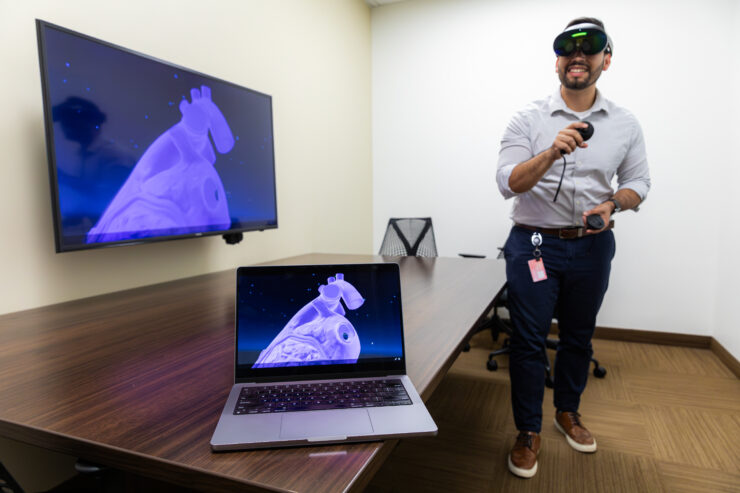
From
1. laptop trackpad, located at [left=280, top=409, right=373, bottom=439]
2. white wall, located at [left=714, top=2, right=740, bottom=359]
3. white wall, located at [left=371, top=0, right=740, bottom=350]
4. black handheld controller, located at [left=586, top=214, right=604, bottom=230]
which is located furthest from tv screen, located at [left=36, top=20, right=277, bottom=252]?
white wall, located at [left=714, top=2, right=740, bottom=359]

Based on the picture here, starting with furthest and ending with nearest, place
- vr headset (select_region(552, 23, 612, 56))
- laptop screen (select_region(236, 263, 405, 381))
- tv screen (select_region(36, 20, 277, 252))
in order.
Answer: vr headset (select_region(552, 23, 612, 56)) < tv screen (select_region(36, 20, 277, 252)) < laptop screen (select_region(236, 263, 405, 381))

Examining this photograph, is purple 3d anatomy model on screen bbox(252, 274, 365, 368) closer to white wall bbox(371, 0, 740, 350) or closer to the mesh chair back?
the mesh chair back

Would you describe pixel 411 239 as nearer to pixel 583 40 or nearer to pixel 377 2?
pixel 583 40

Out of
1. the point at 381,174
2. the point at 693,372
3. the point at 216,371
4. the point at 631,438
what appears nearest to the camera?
the point at 216,371

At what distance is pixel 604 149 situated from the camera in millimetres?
1718

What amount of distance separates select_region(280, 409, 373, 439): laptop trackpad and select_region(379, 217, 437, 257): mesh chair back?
8.10 feet

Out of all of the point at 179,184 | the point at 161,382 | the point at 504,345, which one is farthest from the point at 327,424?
the point at 504,345

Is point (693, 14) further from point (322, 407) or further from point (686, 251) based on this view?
point (322, 407)

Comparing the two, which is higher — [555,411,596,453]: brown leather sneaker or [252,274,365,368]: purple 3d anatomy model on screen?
[252,274,365,368]: purple 3d anatomy model on screen

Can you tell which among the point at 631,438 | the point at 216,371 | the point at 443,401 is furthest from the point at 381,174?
the point at 216,371

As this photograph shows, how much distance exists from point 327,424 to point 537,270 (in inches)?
51.0

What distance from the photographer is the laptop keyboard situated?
75 cm

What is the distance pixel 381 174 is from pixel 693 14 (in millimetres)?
2667

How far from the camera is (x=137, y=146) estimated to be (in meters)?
1.62
